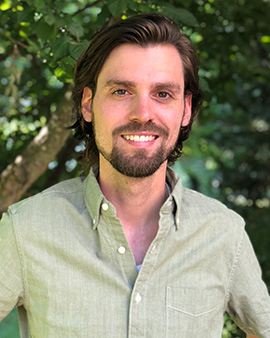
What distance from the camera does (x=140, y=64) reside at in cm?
199

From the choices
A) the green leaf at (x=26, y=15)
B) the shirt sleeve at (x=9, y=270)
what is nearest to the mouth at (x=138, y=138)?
the shirt sleeve at (x=9, y=270)

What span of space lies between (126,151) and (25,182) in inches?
52.1

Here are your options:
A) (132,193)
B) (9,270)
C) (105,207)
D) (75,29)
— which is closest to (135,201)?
(132,193)

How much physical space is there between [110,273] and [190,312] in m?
0.33

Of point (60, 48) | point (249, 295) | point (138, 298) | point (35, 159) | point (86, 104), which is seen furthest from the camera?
point (35, 159)

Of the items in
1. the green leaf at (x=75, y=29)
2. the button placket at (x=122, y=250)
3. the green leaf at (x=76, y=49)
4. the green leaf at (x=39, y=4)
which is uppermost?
the green leaf at (x=39, y=4)

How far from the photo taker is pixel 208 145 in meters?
7.78

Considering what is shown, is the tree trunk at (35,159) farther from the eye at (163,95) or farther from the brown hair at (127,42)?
the eye at (163,95)

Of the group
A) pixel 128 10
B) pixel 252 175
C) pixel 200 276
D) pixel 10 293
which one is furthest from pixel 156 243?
pixel 252 175

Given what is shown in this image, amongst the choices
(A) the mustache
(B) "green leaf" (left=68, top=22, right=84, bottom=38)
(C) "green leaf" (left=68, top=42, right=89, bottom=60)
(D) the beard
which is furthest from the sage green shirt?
(B) "green leaf" (left=68, top=22, right=84, bottom=38)

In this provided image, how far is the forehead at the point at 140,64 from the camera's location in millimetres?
1984

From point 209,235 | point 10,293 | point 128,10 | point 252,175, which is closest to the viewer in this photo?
point 10,293

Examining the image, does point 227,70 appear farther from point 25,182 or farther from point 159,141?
point 159,141

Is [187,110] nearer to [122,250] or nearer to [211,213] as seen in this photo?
[211,213]
